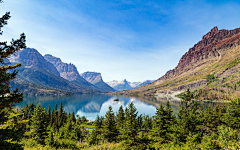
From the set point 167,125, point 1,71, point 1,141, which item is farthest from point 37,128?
point 167,125

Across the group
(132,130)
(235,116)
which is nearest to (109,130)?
(132,130)

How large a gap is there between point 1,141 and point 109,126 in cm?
2929

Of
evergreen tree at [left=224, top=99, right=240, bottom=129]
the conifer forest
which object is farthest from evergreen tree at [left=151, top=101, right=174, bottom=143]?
evergreen tree at [left=224, top=99, right=240, bottom=129]

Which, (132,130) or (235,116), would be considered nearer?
(132,130)

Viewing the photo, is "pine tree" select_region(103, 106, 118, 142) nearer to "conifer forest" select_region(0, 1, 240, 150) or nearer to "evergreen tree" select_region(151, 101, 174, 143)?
"conifer forest" select_region(0, 1, 240, 150)

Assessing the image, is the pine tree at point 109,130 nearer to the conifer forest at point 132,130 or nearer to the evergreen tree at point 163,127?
the conifer forest at point 132,130

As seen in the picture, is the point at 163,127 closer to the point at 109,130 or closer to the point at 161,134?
the point at 161,134

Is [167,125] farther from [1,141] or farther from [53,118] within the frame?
[53,118]

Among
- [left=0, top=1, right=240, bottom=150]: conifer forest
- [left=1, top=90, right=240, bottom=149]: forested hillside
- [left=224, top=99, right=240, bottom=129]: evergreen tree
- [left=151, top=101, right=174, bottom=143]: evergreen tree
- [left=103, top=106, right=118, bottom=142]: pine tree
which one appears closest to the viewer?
[left=0, top=1, right=240, bottom=150]: conifer forest

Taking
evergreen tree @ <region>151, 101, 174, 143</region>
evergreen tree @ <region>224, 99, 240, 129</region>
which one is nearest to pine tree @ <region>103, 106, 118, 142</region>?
evergreen tree @ <region>151, 101, 174, 143</region>

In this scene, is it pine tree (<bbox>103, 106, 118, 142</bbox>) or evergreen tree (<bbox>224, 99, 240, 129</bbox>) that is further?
pine tree (<bbox>103, 106, 118, 142</bbox>)

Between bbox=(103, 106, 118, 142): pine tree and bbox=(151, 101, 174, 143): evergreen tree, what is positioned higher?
bbox=(151, 101, 174, 143): evergreen tree

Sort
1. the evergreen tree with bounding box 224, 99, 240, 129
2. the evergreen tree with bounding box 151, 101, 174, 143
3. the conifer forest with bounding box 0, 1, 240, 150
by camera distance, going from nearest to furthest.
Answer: the conifer forest with bounding box 0, 1, 240, 150 < the evergreen tree with bounding box 151, 101, 174, 143 < the evergreen tree with bounding box 224, 99, 240, 129

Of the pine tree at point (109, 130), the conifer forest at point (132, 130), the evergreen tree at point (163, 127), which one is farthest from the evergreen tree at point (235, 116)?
the pine tree at point (109, 130)
